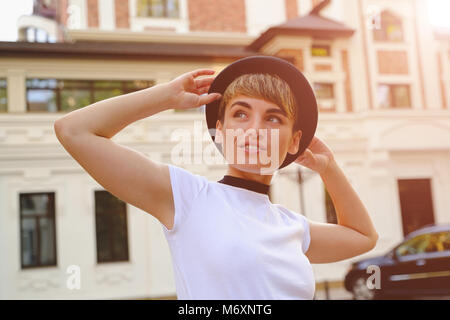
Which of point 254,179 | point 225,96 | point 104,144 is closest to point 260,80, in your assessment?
point 225,96

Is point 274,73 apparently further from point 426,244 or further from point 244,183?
point 426,244

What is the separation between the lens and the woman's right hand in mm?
884

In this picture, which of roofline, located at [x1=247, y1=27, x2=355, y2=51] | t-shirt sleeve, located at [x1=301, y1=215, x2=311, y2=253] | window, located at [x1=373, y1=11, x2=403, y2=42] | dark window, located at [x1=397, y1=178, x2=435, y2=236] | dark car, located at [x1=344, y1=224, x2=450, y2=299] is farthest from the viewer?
window, located at [x1=373, y1=11, x2=403, y2=42]

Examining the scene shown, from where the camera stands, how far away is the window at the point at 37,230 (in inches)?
352

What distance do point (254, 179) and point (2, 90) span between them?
912cm

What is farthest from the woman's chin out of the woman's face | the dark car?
the dark car

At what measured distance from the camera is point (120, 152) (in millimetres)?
820

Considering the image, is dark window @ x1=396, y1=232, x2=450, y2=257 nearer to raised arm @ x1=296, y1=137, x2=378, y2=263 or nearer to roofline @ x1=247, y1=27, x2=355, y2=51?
roofline @ x1=247, y1=27, x2=355, y2=51

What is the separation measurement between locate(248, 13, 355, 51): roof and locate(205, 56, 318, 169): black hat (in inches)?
378

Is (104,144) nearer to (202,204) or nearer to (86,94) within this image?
(202,204)

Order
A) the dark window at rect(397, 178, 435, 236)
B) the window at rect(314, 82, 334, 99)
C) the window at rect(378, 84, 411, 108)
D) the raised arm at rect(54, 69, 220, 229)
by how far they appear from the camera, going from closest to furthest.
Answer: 1. the raised arm at rect(54, 69, 220, 229)
2. the window at rect(314, 82, 334, 99)
3. the dark window at rect(397, 178, 435, 236)
4. the window at rect(378, 84, 411, 108)

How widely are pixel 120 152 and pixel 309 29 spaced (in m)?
10.2

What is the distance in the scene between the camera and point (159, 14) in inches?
463
